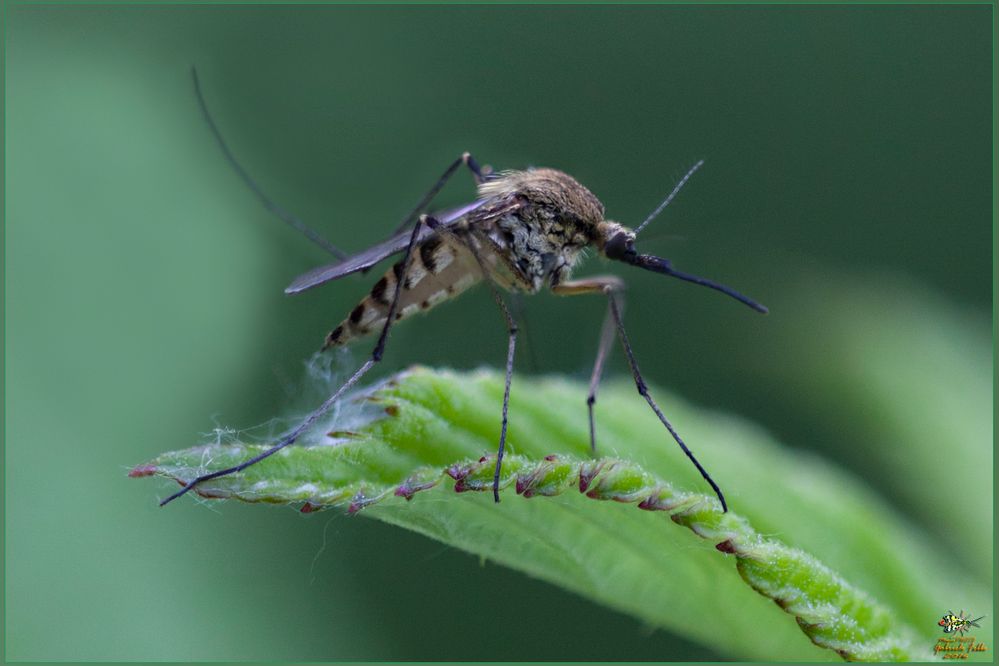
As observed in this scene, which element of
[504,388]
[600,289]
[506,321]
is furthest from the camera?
[600,289]

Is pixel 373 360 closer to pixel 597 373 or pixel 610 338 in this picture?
pixel 597 373

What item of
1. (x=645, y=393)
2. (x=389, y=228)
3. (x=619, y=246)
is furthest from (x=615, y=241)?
(x=389, y=228)

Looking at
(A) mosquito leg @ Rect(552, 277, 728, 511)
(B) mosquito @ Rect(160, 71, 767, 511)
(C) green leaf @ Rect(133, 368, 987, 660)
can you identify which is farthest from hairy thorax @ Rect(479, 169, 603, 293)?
(C) green leaf @ Rect(133, 368, 987, 660)

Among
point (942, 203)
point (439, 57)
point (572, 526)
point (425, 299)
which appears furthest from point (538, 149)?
point (572, 526)

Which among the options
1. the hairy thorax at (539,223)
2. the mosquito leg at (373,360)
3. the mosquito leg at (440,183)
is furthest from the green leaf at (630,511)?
the mosquito leg at (440,183)

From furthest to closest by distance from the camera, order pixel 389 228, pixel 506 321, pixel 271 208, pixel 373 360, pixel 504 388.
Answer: pixel 389 228 < pixel 271 208 < pixel 506 321 < pixel 373 360 < pixel 504 388

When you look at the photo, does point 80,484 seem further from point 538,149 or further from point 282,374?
point 538,149
